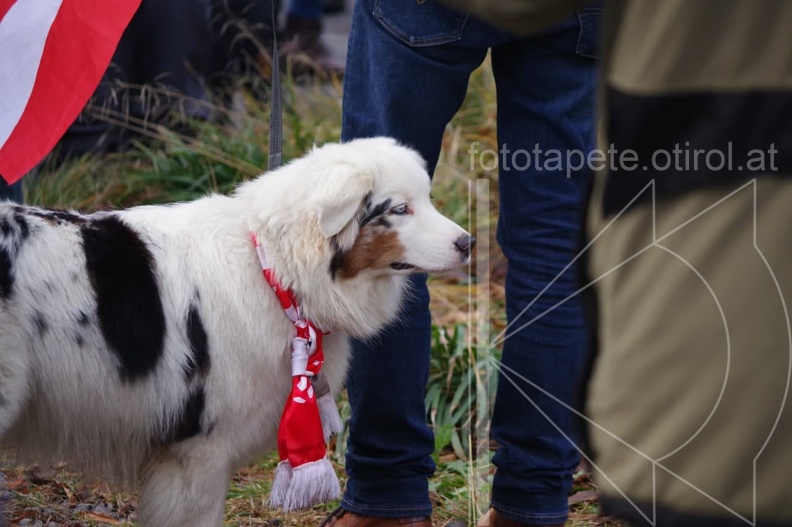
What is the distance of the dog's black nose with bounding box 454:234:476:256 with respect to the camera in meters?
2.67

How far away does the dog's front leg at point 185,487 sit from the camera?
8.32ft

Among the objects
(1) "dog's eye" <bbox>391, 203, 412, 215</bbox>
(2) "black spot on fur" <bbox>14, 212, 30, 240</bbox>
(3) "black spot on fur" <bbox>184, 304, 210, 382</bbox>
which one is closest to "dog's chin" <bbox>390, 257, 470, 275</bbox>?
(1) "dog's eye" <bbox>391, 203, 412, 215</bbox>

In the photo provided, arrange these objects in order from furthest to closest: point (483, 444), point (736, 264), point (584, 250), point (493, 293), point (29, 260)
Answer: point (493, 293) < point (483, 444) < point (29, 260) < point (584, 250) < point (736, 264)

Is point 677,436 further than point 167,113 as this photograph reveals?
No

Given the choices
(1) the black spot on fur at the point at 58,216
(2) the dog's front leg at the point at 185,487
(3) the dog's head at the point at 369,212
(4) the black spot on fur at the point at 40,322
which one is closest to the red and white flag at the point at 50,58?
(1) the black spot on fur at the point at 58,216

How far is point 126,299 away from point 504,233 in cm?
115

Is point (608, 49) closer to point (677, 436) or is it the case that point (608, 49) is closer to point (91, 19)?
point (677, 436)

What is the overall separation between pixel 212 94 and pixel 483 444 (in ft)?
10.4

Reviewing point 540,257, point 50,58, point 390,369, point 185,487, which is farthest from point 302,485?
point 50,58

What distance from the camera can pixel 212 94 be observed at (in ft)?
19.2

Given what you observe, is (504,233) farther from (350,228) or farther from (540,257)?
(350,228)

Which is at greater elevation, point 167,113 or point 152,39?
point 152,39

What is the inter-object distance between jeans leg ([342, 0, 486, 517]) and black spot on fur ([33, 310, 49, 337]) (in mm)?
962

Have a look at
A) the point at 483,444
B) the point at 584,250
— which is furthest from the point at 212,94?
the point at 584,250
